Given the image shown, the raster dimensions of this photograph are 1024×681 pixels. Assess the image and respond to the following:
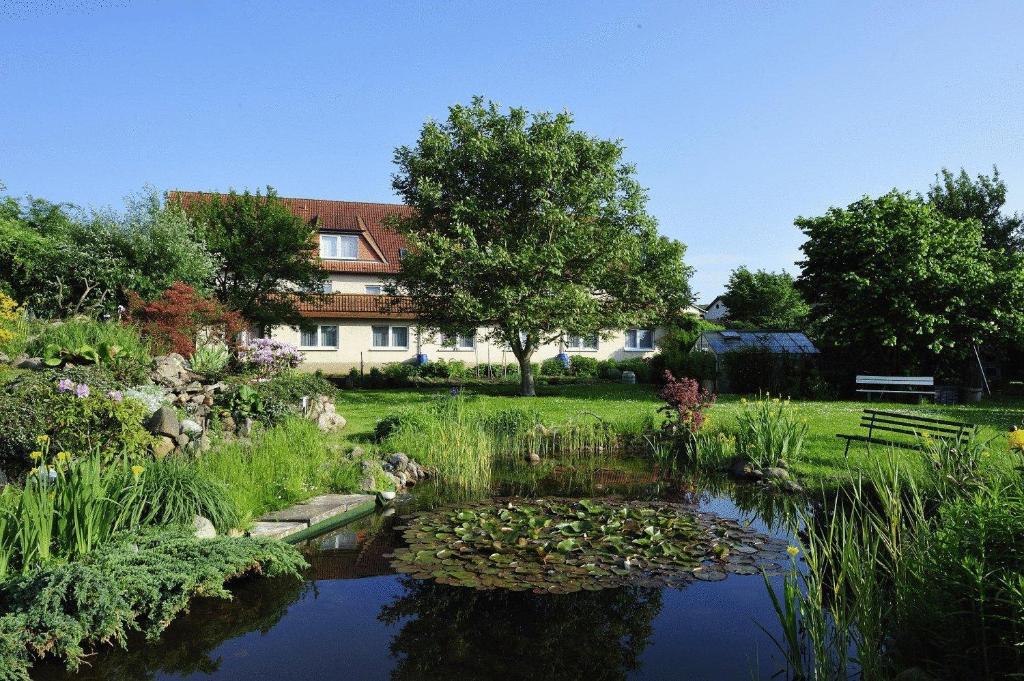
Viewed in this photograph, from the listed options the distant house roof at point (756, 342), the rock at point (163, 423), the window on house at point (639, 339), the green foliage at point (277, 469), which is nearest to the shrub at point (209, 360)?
the green foliage at point (277, 469)

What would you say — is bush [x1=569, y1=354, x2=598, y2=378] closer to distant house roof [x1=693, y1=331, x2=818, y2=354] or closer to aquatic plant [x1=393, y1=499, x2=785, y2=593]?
distant house roof [x1=693, y1=331, x2=818, y2=354]

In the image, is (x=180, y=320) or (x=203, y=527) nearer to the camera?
(x=203, y=527)

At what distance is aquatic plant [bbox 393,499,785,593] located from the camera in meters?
5.69

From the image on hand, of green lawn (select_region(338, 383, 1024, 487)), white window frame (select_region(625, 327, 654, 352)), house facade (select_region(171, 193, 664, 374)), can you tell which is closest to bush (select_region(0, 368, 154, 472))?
green lawn (select_region(338, 383, 1024, 487))

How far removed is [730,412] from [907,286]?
11.2 metres

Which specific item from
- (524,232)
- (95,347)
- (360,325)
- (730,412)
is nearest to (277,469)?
(95,347)

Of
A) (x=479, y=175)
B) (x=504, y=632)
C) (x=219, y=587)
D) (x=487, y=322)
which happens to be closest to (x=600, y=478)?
(x=504, y=632)

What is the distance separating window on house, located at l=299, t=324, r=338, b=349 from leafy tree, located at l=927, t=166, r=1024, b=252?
100 feet

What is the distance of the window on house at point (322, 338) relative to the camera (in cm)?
3266

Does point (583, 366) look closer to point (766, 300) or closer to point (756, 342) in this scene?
A: point (756, 342)

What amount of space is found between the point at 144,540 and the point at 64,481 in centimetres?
80

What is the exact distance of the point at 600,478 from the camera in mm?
10172

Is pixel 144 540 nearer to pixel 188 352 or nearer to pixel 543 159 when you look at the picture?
pixel 188 352

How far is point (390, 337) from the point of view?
33594 millimetres
